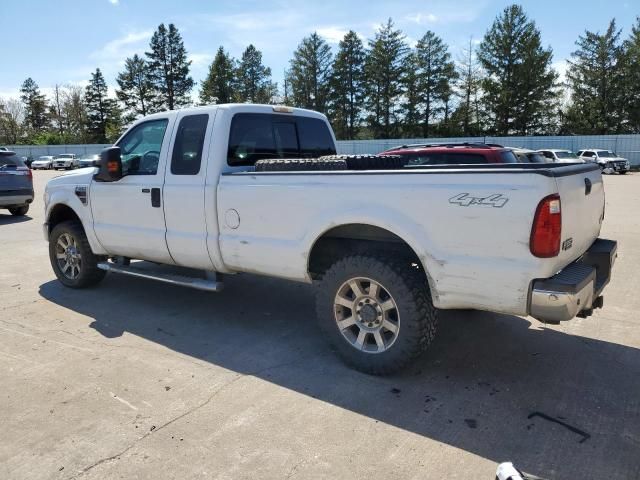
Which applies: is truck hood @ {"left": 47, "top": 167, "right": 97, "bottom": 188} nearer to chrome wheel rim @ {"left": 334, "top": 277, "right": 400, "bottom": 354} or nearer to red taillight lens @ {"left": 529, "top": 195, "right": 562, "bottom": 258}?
chrome wheel rim @ {"left": 334, "top": 277, "right": 400, "bottom": 354}

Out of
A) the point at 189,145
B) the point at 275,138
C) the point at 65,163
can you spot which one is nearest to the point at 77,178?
the point at 189,145

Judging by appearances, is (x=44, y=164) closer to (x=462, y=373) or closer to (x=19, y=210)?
(x=19, y=210)

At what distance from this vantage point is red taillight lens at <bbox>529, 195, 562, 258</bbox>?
3.12 m

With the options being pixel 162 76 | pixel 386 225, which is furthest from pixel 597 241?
pixel 162 76

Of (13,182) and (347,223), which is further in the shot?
(13,182)

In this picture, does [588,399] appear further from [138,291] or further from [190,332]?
[138,291]

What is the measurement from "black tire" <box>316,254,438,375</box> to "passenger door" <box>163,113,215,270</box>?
1466 mm

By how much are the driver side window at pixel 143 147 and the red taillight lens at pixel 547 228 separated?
368cm

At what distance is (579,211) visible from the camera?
3594 mm

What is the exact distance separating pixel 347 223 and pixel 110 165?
Answer: 2871 mm

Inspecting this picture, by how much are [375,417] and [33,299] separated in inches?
182

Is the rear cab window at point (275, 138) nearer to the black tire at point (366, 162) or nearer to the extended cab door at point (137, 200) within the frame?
the extended cab door at point (137, 200)

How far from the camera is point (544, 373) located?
13.2 feet

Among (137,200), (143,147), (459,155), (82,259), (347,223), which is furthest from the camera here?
(459,155)
